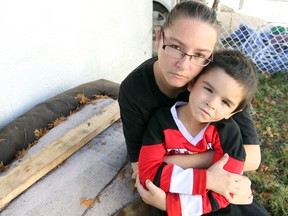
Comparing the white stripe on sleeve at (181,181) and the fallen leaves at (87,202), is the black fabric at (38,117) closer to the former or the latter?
the fallen leaves at (87,202)

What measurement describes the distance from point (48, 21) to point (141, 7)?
6.34 ft

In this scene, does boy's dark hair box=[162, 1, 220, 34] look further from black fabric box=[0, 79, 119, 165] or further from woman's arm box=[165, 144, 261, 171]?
black fabric box=[0, 79, 119, 165]

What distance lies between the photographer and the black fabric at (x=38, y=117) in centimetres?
266

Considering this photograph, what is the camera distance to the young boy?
1611 mm

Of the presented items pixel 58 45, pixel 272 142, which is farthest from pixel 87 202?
pixel 272 142

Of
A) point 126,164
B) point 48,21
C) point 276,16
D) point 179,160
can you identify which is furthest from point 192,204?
point 276,16

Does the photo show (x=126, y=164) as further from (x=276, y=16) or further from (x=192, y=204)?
(x=276, y=16)

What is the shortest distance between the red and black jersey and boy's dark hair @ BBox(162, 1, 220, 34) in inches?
21.2

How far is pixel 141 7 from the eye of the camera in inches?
183

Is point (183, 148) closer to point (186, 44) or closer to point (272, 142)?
point (186, 44)

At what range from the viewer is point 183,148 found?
5.90 feet

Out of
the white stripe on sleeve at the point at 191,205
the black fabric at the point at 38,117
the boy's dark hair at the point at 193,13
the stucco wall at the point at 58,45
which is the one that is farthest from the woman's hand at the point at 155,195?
the stucco wall at the point at 58,45

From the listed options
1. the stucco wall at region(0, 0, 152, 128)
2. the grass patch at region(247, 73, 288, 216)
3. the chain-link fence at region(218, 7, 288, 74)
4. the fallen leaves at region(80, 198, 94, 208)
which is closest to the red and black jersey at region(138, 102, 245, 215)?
the fallen leaves at region(80, 198, 94, 208)

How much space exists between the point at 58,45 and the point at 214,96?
2.29 meters
